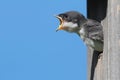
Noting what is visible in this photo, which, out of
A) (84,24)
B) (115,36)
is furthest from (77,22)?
(115,36)

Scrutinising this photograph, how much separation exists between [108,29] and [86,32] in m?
0.27

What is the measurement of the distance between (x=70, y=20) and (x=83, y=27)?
11 cm

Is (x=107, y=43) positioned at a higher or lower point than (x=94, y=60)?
higher

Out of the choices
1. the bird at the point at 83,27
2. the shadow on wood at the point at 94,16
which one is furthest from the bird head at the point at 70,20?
the shadow on wood at the point at 94,16

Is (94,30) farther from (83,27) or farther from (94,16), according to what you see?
(94,16)

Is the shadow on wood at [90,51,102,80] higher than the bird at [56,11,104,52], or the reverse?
the bird at [56,11,104,52]

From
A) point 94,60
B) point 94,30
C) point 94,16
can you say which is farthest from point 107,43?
point 94,16

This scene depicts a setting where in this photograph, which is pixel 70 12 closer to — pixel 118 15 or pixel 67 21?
pixel 67 21

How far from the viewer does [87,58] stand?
24.5ft

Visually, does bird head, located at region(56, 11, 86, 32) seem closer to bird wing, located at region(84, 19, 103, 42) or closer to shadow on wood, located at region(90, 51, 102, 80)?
bird wing, located at region(84, 19, 103, 42)

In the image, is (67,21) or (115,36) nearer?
(115,36)

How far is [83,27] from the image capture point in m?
7.25

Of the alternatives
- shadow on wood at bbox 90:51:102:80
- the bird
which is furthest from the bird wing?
shadow on wood at bbox 90:51:102:80

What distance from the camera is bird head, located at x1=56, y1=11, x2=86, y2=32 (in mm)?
7270
